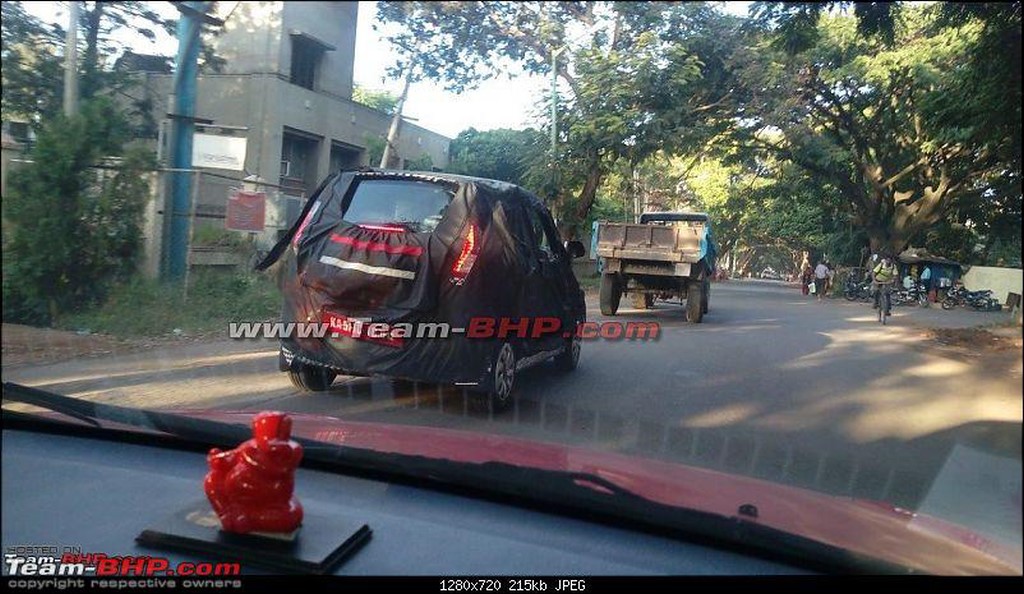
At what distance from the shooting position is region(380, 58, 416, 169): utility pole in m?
4.50

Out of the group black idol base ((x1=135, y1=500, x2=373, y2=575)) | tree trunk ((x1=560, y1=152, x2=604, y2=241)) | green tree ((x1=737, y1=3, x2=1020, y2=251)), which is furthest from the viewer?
tree trunk ((x1=560, y1=152, x2=604, y2=241))

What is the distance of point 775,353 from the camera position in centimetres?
1036

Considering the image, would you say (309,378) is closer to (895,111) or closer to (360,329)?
(360,329)

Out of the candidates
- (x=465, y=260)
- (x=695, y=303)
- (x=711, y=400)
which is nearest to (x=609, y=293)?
(x=695, y=303)

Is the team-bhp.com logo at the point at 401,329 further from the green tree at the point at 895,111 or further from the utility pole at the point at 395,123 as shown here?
the green tree at the point at 895,111

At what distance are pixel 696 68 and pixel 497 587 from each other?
4.91 meters

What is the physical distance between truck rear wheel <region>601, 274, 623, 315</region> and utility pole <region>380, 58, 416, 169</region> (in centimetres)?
872

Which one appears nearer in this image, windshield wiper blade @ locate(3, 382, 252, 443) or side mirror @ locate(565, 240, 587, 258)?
windshield wiper blade @ locate(3, 382, 252, 443)

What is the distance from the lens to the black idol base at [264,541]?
2.17 meters

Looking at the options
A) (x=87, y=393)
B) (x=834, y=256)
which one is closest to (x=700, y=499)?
(x=87, y=393)

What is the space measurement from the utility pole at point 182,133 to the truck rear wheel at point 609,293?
778 centimetres

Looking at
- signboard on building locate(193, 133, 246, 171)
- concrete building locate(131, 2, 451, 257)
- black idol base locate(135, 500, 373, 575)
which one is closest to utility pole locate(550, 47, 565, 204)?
concrete building locate(131, 2, 451, 257)

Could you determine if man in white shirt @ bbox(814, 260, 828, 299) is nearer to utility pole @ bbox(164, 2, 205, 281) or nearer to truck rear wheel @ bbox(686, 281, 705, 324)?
truck rear wheel @ bbox(686, 281, 705, 324)

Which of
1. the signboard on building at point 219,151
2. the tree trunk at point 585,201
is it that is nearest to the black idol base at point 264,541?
the signboard on building at point 219,151
